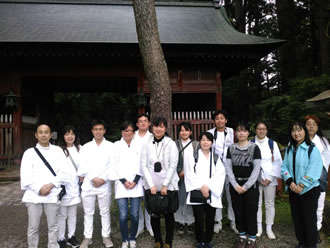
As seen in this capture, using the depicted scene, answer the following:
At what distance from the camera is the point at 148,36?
3.98m

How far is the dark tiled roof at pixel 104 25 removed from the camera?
7367mm

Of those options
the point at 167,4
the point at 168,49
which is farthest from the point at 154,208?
the point at 167,4

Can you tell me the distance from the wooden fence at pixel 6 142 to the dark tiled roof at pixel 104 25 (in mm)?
2473

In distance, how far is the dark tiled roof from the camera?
7.37 metres

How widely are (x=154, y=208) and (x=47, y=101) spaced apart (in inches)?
409

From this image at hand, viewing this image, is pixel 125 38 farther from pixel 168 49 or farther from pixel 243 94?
pixel 243 94

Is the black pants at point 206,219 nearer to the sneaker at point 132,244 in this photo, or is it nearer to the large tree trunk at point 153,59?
the sneaker at point 132,244

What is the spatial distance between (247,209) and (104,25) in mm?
8378

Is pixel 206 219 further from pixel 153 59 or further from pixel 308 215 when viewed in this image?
pixel 153 59

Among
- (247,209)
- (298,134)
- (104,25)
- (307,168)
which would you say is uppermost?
(104,25)

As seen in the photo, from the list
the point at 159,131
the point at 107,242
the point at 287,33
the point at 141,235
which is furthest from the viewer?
the point at 287,33

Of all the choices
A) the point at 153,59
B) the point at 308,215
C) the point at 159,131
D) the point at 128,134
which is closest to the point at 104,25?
the point at 153,59

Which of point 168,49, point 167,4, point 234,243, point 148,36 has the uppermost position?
point 167,4

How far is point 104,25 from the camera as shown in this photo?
908cm
